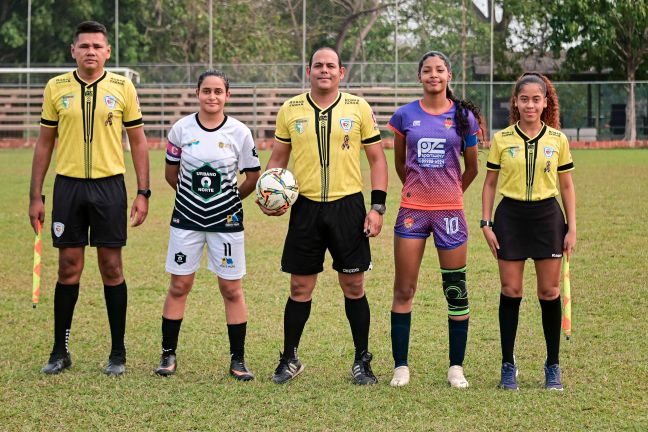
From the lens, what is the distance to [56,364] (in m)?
6.41

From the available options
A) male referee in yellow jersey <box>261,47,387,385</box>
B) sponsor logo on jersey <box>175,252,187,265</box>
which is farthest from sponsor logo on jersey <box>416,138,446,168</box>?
sponsor logo on jersey <box>175,252,187,265</box>

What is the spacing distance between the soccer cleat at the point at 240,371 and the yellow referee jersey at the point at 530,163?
1.86 m

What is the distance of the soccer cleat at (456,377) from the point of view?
603 centimetres

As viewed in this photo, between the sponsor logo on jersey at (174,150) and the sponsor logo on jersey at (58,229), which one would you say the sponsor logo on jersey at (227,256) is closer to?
the sponsor logo on jersey at (174,150)

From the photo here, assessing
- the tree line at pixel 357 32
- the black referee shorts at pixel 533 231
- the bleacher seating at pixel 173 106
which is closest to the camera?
the black referee shorts at pixel 533 231

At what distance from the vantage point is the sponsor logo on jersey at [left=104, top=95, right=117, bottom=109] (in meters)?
6.30

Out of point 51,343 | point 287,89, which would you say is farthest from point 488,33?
point 51,343

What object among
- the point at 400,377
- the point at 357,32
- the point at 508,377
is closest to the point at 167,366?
the point at 400,377

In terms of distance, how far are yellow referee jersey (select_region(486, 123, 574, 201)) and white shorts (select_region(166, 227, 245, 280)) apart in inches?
63.3

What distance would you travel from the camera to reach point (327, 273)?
10250 mm

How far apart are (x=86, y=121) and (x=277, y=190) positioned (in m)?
1.26

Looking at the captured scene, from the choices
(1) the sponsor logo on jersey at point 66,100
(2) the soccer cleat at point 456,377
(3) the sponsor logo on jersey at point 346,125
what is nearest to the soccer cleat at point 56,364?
(1) the sponsor logo on jersey at point 66,100

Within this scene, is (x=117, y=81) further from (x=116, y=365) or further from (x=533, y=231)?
(x=533, y=231)

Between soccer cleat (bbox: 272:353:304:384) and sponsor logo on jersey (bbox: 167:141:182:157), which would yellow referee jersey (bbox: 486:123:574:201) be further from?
sponsor logo on jersey (bbox: 167:141:182:157)
